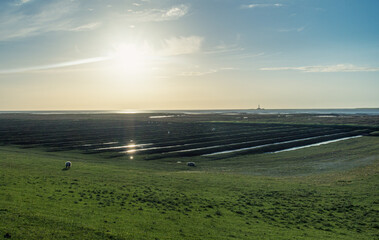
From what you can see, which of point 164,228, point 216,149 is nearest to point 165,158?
point 216,149

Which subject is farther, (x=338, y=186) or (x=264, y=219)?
(x=338, y=186)

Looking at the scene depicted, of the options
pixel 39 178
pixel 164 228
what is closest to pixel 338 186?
pixel 164 228

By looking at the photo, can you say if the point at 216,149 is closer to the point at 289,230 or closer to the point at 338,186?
the point at 338,186

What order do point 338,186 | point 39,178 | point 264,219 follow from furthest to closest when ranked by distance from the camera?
point 338,186 < point 39,178 < point 264,219

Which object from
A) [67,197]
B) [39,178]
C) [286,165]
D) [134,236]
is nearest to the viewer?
[134,236]

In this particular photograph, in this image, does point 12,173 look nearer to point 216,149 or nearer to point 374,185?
point 374,185

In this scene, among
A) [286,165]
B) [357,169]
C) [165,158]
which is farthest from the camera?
[165,158]
